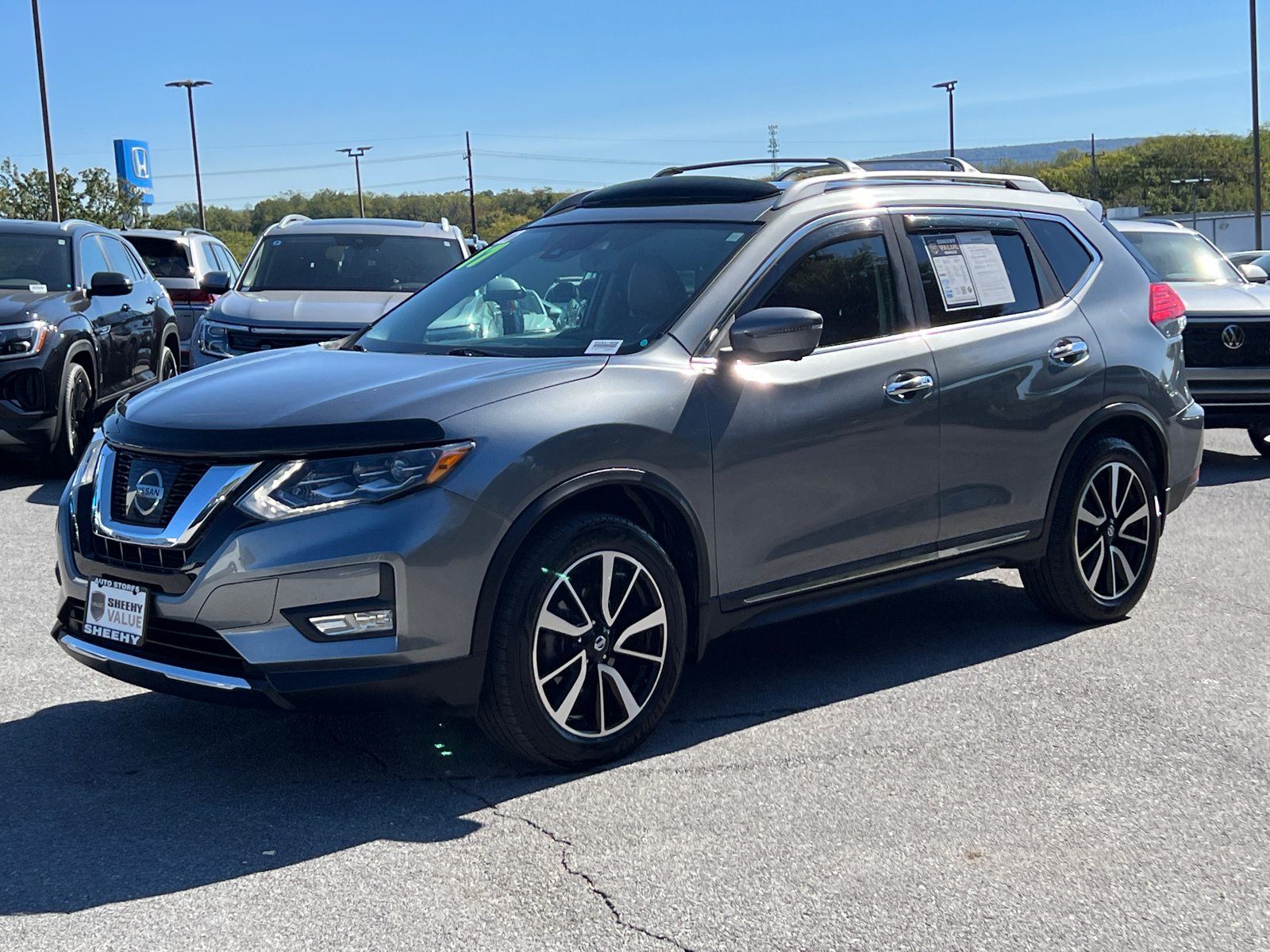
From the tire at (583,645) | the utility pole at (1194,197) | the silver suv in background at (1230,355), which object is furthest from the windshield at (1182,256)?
the utility pole at (1194,197)

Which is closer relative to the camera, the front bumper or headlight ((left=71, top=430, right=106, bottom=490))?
the front bumper

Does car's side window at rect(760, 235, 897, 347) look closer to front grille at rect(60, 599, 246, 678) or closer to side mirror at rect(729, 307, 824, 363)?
side mirror at rect(729, 307, 824, 363)

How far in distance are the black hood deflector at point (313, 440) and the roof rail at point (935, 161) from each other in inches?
104

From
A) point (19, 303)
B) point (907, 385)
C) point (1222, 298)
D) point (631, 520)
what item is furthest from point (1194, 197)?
point (631, 520)

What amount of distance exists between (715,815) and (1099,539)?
281cm

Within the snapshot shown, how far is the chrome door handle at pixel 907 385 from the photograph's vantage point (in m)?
5.16

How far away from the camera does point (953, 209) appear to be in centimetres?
573

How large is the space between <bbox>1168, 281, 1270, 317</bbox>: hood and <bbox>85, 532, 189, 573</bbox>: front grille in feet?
29.1

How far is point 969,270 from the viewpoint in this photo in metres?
5.70

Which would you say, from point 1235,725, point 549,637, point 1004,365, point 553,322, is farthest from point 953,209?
point 549,637

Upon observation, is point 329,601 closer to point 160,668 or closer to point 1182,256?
point 160,668

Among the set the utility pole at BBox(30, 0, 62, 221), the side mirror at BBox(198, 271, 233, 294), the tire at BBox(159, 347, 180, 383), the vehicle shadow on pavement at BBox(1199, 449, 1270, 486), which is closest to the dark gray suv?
the vehicle shadow on pavement at BBox(1199, 449, 1270, 486)

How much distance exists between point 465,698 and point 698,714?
45.5 inches

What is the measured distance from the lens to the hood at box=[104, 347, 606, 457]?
398cm
